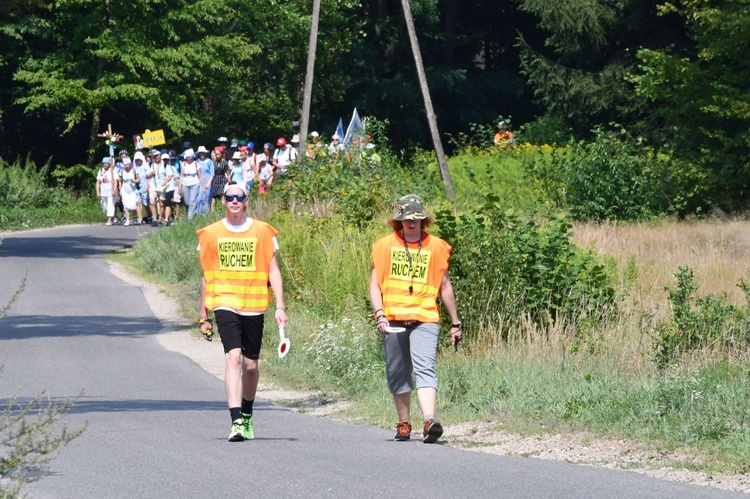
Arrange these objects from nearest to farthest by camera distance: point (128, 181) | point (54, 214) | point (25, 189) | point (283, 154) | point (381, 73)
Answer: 1. point (283, 154)
2. point (128, 181)
3. point (54, 214)
4. point (25, 189)
5. point (381, 73)

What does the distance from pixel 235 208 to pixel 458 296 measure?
16.5ft

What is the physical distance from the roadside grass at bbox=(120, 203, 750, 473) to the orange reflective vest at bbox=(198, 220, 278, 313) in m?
1.85

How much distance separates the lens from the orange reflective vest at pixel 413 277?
10.7 meters

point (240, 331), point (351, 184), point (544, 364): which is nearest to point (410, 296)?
point (240, 331)

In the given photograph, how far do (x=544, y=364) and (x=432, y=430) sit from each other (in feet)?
10.6

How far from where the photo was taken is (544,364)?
13.3 meters

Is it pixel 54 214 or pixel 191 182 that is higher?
pixel 191 182

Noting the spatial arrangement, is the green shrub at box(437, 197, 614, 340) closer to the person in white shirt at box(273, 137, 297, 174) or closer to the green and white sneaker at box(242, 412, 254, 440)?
the green and white sneaker at box(242, 412, 254, 440)

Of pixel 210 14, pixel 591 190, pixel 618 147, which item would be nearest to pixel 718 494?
pixel 591 190

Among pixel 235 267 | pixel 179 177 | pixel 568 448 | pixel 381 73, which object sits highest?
pixel 381 73

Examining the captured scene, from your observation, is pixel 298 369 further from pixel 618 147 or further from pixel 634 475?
pixel 618 147

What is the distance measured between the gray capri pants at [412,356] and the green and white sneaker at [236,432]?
1.21 m

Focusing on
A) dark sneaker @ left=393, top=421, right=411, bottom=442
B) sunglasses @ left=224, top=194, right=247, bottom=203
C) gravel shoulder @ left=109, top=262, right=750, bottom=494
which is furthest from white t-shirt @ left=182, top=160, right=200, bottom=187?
dark sneaker @ left=393, top=421, right=411, bottom=442

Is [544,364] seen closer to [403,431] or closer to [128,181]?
[403,431]
